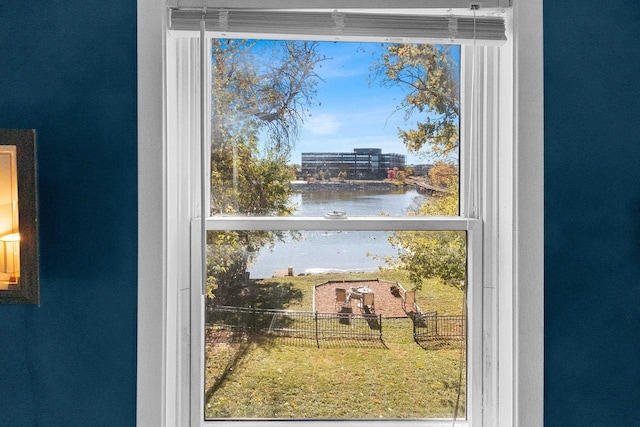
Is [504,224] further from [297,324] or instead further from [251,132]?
[251,132]

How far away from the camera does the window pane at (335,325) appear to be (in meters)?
1.34

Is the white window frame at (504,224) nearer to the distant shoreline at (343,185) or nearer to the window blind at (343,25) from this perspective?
the window blind at (343,25)

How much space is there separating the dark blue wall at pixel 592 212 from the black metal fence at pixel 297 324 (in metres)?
0.51

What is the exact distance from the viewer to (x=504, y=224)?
1277 mm

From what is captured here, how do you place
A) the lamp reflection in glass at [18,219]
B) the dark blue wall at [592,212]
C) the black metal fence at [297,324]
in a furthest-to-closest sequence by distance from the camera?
the black metal fence at [297,324], the dark blue wall at [592,212], the lamp reflection in glass at [18,219]

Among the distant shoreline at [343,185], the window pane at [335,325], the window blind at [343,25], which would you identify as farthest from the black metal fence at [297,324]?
the window blind at [343,25]

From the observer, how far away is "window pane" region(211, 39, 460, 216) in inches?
52.4

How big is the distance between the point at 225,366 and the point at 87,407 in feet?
1.22

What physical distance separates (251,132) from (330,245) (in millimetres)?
408

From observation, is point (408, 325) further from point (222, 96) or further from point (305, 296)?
point (222, 96)

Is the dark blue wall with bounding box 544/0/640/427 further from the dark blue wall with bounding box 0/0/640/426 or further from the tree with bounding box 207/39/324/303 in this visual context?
the tree with bounding box 207/39/324/303

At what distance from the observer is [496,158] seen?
51.8 inches

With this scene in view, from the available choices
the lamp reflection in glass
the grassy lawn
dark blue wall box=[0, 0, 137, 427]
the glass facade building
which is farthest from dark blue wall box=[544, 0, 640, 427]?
the lamp reflection in glass

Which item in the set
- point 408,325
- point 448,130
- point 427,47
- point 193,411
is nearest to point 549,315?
point 408,325
